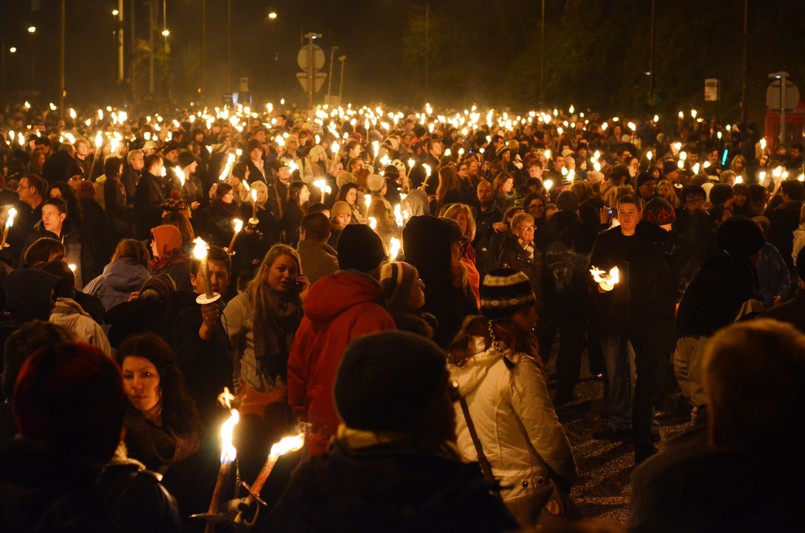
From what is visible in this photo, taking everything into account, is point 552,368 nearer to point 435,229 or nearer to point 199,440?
point 435,229

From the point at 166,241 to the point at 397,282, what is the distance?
2.59m

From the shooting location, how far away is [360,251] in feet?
18.9

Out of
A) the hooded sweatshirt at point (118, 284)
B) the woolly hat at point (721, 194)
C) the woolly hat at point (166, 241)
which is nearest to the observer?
the hooded sweatshirt at point (118, 284)

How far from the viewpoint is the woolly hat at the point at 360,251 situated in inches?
226

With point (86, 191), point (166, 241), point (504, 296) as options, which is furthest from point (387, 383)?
point (86, 191)

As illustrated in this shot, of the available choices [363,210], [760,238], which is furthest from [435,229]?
[363,210]

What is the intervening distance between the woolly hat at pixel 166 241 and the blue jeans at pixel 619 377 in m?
3.03

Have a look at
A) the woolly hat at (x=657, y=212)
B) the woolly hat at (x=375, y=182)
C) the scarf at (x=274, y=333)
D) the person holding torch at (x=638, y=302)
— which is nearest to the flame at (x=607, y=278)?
the person holding torch at (x=638, y=302)

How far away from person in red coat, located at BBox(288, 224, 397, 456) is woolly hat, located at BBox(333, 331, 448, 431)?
2.42m


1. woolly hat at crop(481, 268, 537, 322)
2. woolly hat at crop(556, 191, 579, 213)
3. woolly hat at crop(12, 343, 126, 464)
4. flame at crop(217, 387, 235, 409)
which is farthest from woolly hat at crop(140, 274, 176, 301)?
woolly hat at crop(556, 191, 579, 213)

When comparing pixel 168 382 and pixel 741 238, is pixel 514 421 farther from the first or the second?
pixel 741 238

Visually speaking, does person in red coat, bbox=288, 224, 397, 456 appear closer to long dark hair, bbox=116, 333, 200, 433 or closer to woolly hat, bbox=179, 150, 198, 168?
long dark hair, bbox=116, 333, 200, 433

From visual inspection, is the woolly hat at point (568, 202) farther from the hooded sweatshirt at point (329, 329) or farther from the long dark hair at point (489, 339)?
the long dark hair at point (489, 339)

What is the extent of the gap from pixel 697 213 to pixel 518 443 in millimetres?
7637
